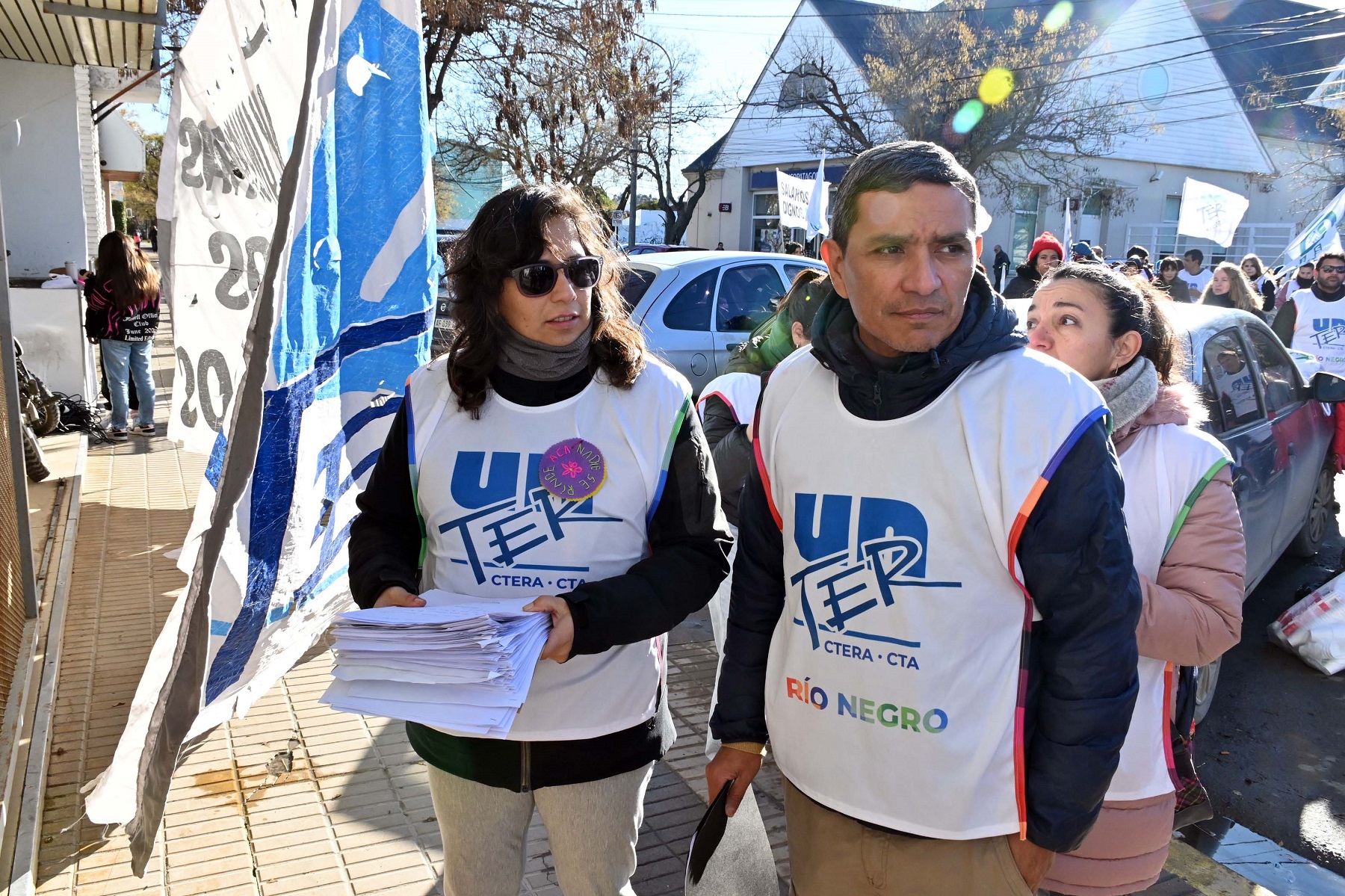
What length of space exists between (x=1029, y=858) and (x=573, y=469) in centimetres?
107

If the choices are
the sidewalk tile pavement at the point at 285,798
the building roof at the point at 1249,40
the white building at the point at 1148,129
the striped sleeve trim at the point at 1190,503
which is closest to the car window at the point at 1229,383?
the sidewalk tile pavement at the point at 285,798

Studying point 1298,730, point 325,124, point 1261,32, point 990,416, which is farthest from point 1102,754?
point 1261,32

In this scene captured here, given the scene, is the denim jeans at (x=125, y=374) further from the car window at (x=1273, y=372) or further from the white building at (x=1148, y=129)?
the white building at (x=1148, y=129)

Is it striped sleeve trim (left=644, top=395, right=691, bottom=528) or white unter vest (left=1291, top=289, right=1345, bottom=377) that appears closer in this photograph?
striped sleeve trim (left=644, top=395, right=691, bottom=528)

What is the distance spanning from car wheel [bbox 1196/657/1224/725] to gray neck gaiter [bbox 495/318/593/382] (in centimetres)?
327

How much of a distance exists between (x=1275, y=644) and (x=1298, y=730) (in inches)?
39.5

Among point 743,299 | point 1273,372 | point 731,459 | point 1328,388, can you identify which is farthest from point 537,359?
point 743,299

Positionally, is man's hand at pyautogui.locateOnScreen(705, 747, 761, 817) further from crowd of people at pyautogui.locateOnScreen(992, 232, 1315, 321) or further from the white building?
the white building

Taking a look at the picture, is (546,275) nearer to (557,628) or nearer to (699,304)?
(557,628)

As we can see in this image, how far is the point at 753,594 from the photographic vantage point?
1956 millimetres

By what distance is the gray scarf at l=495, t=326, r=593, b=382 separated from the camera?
6.89ft

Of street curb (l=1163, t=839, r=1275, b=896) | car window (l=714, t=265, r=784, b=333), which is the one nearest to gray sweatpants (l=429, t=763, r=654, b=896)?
street curb (l=1163, t=839, r=1275, b=896)

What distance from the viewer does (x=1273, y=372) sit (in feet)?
16.6

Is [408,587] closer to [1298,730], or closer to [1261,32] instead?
[1298,730]
